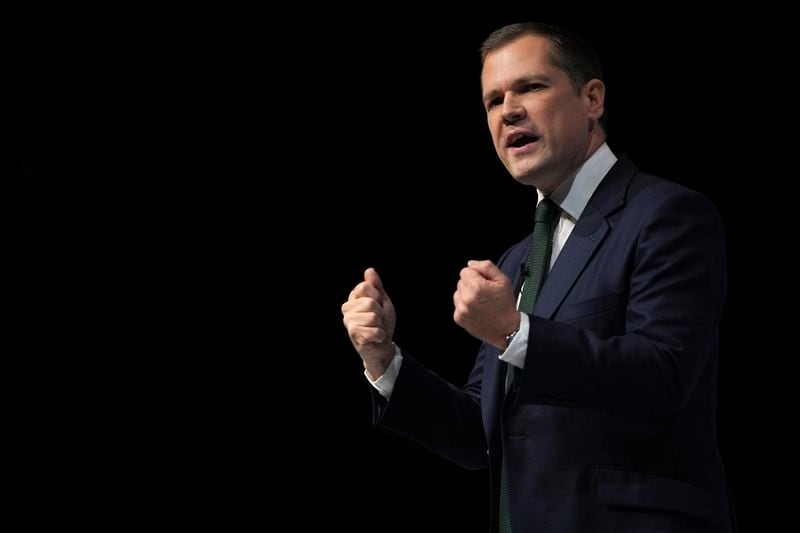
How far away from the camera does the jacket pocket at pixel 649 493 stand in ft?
4.80

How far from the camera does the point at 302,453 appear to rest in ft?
10.7

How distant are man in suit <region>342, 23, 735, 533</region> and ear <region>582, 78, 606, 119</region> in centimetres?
3

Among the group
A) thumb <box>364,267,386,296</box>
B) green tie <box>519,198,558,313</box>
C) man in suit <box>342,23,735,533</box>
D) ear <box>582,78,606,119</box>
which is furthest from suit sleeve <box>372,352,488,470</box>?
ear <box>582,78,606,119</box>

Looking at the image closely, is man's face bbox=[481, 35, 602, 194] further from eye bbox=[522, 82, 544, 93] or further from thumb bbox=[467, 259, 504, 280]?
thumb bbox=[467, 259, 504, 280]

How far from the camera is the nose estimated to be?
1811mm

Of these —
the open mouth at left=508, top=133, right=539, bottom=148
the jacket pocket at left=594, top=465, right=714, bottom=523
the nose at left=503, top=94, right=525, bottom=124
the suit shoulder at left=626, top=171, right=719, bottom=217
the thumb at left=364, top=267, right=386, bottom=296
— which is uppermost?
the nose at left=503, top=94, right=525, bottom=124

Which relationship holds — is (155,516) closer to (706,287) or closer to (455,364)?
(455,364)

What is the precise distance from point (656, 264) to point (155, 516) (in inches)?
90.8

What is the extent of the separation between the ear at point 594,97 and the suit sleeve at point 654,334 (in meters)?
0.36

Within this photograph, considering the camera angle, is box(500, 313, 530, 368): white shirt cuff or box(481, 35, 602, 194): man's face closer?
box(500, 313, 530, 368): white shirt cuff

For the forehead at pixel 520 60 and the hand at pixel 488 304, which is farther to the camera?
the forehead at pixel 520 60

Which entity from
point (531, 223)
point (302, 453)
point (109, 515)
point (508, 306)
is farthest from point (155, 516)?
point (508, 306)

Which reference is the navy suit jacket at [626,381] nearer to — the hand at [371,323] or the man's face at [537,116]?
the man's face at [537,116]

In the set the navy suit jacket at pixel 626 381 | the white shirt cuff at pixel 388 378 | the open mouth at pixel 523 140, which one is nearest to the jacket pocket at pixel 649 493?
the navy suit jacket at pixel 626 381
